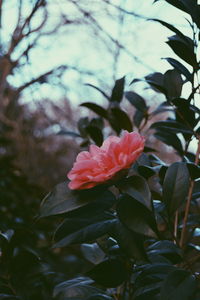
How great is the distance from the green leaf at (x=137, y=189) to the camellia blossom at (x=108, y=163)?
27mm

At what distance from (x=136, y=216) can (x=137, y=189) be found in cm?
4

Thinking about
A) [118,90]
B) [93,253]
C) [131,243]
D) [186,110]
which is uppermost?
[118,90]

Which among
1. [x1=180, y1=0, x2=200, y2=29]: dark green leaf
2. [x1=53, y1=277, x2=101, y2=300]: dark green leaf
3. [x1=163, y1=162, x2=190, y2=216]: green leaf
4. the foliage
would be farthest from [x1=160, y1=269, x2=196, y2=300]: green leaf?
[x1=180, y1=0, x2=200, y2=29]: dark green leaf

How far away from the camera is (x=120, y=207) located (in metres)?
0.62

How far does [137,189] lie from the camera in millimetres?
597

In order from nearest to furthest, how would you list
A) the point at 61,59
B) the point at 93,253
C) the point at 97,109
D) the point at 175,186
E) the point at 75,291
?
the point at 175,186 < the point at 75,291 < the point at 93,253 < the point at 97,109 < the point at 61,59

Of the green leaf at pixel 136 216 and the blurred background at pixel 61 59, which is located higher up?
the blurred background at pixel 61 59

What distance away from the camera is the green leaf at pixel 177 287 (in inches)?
23.9

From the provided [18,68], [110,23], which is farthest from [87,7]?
[18,68]

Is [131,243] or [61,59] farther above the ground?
[61,59]

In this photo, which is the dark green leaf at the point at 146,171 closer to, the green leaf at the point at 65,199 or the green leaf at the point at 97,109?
the green leaf at the point at 65,199

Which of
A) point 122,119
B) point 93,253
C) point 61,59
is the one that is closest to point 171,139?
point 122,119

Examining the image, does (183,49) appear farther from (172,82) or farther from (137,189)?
(137,189)

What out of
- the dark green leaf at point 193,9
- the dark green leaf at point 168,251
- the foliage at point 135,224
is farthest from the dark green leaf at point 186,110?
the dark green leaf at point 168,251
